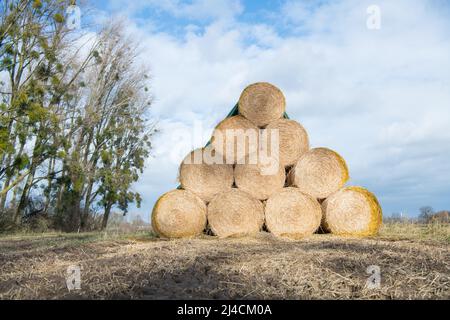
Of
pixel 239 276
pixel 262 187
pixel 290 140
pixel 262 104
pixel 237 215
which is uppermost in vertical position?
pixel 262 104

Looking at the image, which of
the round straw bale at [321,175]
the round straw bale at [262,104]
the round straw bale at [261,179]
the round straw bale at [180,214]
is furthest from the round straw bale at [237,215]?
the round straw bale at [262,104]

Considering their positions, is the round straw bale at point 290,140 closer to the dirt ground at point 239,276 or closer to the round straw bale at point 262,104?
the round straw bale at point 262,104

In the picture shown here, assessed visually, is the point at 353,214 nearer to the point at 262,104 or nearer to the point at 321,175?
the point at 321,175

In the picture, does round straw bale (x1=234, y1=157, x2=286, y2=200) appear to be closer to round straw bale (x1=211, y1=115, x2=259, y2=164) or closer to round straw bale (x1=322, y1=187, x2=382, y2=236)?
round straw bale (x1=211, y1=115, x2=259, y2=164)

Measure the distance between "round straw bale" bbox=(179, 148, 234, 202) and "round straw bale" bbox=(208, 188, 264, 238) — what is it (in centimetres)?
34

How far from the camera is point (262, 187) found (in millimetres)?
8625

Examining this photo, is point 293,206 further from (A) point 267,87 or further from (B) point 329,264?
(B) point 329,264

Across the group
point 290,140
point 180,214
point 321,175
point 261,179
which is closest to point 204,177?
point 180,214

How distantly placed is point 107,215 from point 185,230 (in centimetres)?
1341

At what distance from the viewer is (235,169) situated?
8.84m

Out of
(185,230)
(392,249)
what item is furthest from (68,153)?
(392,249)

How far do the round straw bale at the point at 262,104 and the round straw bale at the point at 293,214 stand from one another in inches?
61.5

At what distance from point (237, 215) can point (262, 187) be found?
2.34 ft

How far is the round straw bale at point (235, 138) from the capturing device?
→ 29.1ft
